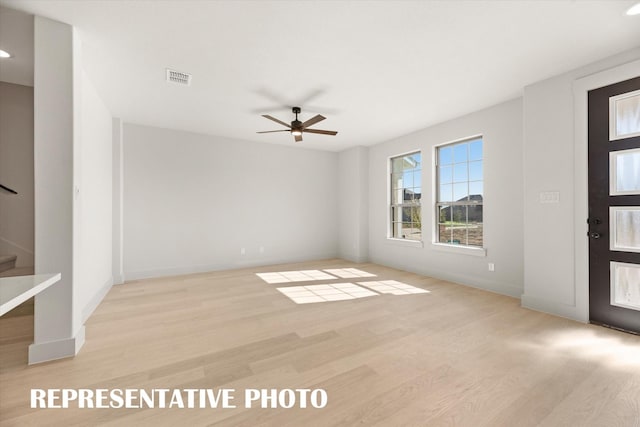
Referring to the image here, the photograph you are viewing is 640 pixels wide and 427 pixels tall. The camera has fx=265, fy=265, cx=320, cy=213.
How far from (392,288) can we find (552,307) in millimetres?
1894

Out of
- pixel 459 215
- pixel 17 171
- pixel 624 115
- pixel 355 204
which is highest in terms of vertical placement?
pixel 624 115

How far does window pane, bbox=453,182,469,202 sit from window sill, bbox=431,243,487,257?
81 centimetres

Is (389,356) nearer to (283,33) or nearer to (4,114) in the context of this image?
(283,33)

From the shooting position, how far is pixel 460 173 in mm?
4555

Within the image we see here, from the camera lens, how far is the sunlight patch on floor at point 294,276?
183 inches

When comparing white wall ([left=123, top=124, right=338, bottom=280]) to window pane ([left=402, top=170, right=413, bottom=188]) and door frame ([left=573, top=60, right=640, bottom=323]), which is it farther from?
door frame ([left=573, top=60, right=640, bottom=323])

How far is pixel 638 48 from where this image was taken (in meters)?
2.55

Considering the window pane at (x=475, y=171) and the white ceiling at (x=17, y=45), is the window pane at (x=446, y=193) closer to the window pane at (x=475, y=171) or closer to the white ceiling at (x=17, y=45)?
the window pane at (x=475, y=171)

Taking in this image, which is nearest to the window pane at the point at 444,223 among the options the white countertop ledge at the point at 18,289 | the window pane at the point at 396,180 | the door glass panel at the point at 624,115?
the window pane at the point at 396,180

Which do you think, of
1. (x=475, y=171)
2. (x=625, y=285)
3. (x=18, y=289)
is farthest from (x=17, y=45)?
(x=625, y=285)

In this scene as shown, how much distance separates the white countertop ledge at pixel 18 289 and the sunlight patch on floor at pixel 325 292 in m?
2.57

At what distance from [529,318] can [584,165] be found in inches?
69.8

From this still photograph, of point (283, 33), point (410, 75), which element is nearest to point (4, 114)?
point (283, 33)

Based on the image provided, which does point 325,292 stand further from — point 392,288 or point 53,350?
point 53,350
